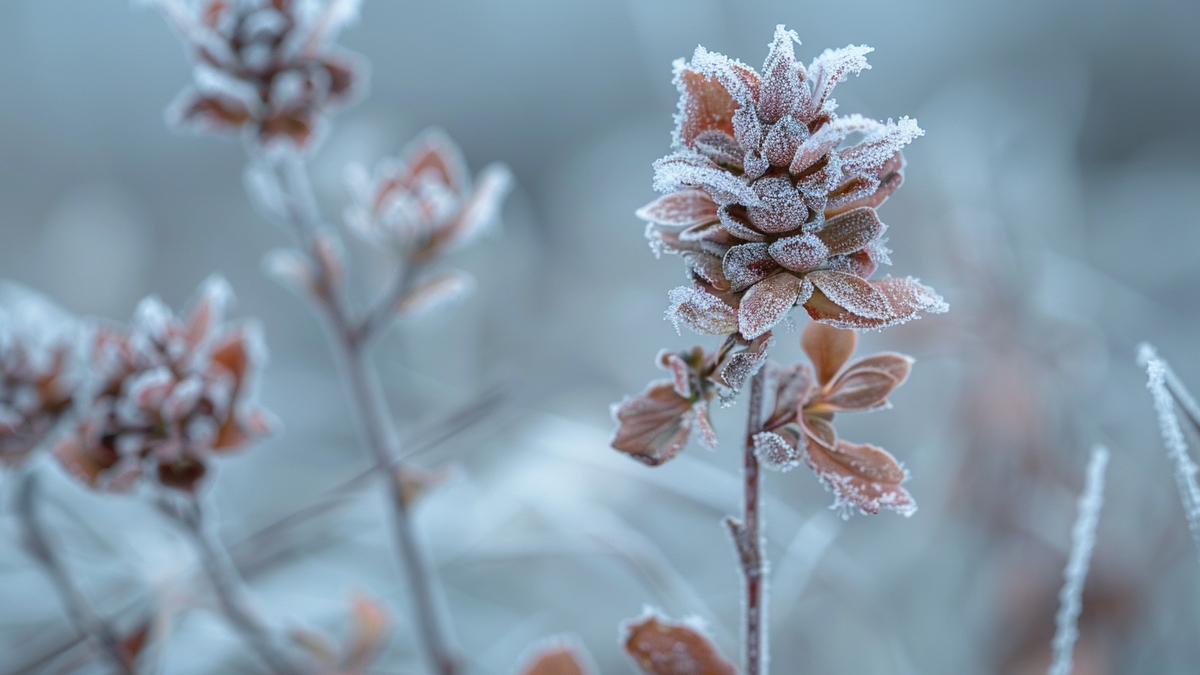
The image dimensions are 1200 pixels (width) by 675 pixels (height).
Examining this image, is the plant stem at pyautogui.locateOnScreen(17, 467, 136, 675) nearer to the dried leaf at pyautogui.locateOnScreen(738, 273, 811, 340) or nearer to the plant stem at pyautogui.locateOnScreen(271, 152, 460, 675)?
the plant stem at pyautogui.locateOnScreen(271, 152, 460, 675)

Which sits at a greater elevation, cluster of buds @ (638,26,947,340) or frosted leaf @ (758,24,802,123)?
frosted leaf @ (758,24,802,123)

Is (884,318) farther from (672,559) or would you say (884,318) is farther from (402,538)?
(672,559)

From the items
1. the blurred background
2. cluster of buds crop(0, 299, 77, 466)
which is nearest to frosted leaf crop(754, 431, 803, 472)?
the blurred background

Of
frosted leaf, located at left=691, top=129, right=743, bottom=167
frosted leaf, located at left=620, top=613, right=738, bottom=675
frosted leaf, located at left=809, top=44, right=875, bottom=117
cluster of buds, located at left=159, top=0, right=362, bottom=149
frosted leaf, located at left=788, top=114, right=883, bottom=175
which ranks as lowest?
frosted leaf, located at left=620, top=613, right=738, bottom=675

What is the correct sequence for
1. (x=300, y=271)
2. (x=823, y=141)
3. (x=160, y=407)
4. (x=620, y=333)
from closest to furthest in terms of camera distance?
(x=823, y=141), (x=160, y=407), (x=300, y=271), (x=620, y=333)

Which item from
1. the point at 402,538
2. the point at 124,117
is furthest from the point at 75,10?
the point at 402,538

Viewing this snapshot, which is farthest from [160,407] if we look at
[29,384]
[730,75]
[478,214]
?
[730,75]

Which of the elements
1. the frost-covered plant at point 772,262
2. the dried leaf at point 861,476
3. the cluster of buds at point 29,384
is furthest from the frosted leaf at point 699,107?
the cluster of buds at point 29,384

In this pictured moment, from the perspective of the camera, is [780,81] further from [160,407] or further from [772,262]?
[160,407]
